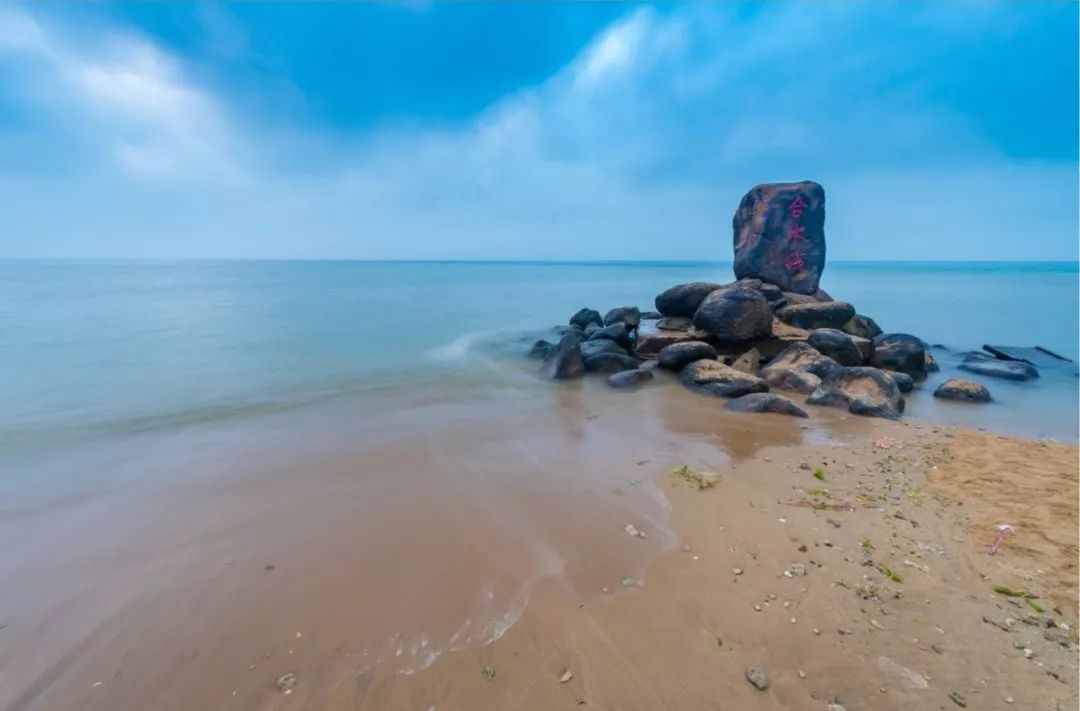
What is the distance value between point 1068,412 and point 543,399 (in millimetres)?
12449

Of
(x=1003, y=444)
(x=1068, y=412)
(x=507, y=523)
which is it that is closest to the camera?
(x=507, y=523)

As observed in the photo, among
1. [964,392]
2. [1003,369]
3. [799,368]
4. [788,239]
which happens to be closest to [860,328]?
[1003,369]

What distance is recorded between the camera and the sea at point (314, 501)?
11.8ft

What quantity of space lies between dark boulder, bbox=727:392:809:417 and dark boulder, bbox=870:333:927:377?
6852 mm

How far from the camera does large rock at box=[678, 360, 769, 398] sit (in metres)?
11.0

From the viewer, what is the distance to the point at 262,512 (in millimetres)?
5547

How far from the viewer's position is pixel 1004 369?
14.6 meters

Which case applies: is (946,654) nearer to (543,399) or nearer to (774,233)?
(543,399)

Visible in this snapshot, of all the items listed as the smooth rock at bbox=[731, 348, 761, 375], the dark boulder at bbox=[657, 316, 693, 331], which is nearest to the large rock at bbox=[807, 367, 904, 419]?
the smooth rock at bbox=[731, 348, 761, 375]

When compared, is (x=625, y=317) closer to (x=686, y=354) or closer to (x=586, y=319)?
(x=586, y=319)

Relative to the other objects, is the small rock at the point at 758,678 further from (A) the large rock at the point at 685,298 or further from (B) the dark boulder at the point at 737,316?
(A) the large rock at the point at 685,298

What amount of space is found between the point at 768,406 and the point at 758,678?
287 inches

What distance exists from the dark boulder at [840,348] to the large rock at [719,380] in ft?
12.7

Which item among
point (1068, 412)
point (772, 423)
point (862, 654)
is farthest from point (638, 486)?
point (1068, 412)
